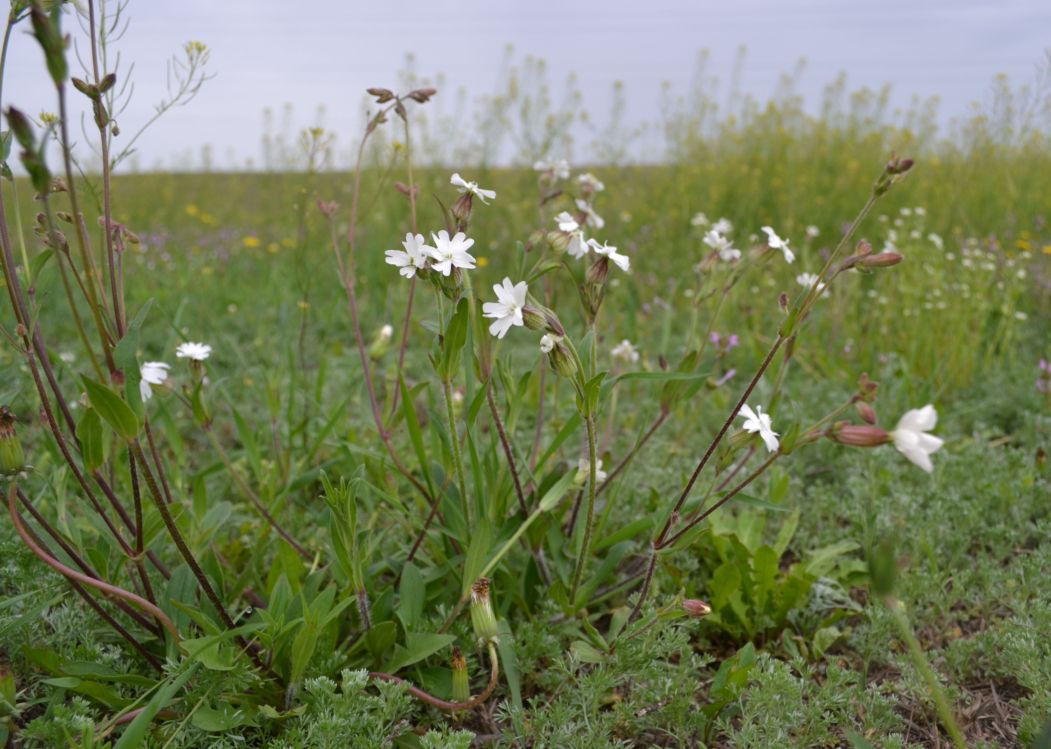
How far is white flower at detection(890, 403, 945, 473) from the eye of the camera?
103cm

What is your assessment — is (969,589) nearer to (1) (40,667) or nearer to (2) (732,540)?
(2) (732,540)

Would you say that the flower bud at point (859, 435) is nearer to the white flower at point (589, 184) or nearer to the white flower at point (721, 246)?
the white flower at point (721, 246)

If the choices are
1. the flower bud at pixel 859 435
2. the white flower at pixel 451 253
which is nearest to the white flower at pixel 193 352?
the white flower at pixel 451 253

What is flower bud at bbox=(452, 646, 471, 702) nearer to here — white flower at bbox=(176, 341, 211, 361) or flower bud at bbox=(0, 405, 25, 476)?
flower bud at bbox=(0, 405, 25, 476)

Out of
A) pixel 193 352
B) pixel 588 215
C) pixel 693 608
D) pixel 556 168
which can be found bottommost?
pixel 693 608

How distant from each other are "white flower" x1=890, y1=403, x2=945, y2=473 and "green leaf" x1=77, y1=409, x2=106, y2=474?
3.94 ft

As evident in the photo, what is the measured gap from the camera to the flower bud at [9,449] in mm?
1123

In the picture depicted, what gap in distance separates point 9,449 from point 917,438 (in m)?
1.30

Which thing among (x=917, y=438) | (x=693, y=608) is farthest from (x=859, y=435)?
(x=693, y=608)

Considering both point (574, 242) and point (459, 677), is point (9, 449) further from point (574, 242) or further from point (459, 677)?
point (574, 242)

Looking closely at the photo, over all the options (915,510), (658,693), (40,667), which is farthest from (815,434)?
(40,667)

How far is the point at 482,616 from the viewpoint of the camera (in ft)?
4.23

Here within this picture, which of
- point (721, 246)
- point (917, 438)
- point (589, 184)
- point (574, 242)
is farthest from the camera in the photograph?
point (589, 184)

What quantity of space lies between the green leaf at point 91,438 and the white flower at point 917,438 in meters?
1.20
